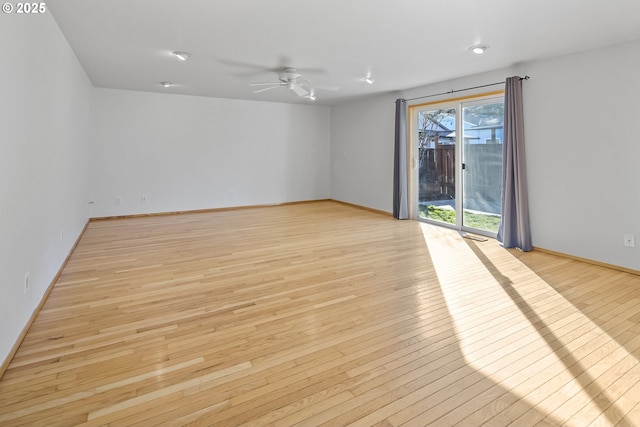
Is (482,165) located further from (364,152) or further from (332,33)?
(332,33)

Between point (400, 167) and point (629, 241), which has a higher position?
point (400, 167)

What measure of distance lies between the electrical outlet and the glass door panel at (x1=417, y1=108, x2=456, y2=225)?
2.42 metres

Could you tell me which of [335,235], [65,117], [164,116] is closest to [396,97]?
[335,235]

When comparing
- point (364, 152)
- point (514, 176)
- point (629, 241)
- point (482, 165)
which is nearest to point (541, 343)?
point (629, 241)

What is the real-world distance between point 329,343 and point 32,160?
8.16ft

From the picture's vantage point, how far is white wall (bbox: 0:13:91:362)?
2.01 metres

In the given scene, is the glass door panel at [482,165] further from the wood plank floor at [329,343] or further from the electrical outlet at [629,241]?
the electrical outlet at [629,241]

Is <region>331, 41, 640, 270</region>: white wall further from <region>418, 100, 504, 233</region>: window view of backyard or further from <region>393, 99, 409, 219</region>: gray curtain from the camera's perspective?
<region>393, 99, 409, 219</region>: gray curtain

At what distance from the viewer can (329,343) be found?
7.45ft

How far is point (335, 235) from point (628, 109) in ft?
12.2

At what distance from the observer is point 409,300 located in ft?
9.71

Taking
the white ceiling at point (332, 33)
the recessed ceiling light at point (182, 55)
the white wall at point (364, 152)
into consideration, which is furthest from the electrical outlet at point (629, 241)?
the recessed ceiling light at point (182, 55)

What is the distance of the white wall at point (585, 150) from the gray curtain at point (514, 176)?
110 millimetres

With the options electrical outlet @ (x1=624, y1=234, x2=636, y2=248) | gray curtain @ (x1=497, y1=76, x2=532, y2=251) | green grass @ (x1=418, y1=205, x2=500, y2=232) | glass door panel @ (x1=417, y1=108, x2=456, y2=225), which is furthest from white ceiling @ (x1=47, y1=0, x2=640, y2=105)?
green grass @ (x1=418, y1=205, x2=500, y2=232)
